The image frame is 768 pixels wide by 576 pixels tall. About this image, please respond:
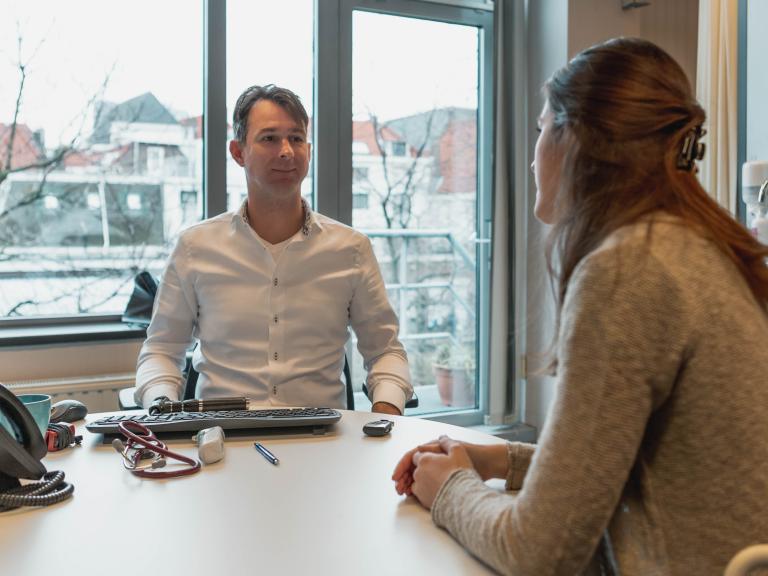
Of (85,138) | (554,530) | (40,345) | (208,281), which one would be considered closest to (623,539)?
(554,530)

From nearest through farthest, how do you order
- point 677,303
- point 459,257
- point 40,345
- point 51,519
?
point 677,303
point 51,519
point 40,345
point 459,257

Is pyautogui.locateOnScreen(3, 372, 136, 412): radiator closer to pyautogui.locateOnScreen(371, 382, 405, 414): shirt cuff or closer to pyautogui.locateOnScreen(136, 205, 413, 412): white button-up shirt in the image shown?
pyautogui.locateOnScreen(136, 205, 413, 412): white button-up shirt

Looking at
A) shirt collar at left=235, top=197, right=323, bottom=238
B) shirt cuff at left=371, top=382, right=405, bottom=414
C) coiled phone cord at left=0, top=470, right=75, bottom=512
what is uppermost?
shirt collar at left=235, top=197, right=323, bottom=238

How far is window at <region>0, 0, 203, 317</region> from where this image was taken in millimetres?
2879

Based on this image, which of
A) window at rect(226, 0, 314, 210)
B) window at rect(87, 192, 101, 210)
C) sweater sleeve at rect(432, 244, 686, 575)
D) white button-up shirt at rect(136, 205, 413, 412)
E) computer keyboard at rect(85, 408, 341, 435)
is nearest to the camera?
sweater sleeve at rect(432, 244, 686, 575)

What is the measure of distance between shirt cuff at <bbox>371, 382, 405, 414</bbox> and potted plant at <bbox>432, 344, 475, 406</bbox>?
1.85 meters

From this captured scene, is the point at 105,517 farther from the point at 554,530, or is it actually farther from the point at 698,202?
the point at 698,202

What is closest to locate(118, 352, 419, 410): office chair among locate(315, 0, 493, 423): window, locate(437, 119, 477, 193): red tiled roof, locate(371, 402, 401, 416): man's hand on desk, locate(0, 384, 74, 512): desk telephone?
locate(371, 402, 401, 416): man's hand on desk

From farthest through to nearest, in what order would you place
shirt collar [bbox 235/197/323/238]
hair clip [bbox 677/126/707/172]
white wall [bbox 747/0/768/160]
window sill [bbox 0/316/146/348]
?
window sill [bbox 0/316/146/348]
white wall [bbox 747/0/768/160]
shirt collar [bbox 235/197/323/238]
hair clip [bbox 677/126/707/172]

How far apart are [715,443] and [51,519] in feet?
2.78

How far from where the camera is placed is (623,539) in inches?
32.2

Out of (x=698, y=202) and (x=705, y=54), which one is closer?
(x=698, y=202)

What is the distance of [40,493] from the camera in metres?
1.10

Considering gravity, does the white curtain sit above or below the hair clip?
above
